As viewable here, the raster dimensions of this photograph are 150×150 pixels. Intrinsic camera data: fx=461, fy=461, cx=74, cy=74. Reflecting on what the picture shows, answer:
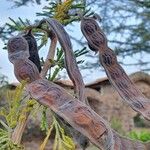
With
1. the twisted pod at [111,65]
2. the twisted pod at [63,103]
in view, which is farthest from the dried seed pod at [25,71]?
the twisted pod at [111,65]

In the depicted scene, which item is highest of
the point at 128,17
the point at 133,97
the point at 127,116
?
the point at 133,97

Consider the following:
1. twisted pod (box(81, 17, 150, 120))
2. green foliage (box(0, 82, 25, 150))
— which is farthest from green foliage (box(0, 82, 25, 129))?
twisted pod (box(81, 17, 150, 120))

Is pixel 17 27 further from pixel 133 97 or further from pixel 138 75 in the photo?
pixel 138 75

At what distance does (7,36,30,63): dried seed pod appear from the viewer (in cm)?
Result: 42

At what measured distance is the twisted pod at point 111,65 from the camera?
0.49 meters

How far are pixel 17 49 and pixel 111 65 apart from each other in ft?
0.45

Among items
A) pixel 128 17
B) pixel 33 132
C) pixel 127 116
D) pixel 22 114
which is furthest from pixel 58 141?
pixel 128 17

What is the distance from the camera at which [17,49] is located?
425 mm

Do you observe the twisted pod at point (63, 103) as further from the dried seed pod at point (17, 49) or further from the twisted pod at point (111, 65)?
the twisted pod at point (111, 65)

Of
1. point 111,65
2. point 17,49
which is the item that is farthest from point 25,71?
point 111,65

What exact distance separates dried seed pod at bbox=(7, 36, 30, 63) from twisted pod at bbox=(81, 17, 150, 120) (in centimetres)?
10

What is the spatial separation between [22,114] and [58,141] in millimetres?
48

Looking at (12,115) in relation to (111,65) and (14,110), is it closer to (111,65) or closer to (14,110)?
(14,110)

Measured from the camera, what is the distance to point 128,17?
17.8 feet
